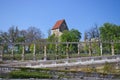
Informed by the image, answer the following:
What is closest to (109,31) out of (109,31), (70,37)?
(109,31)

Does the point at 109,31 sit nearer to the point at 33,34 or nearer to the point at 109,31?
the point at 109,31

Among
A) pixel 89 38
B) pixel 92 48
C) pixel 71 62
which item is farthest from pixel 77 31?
pixel 71 62

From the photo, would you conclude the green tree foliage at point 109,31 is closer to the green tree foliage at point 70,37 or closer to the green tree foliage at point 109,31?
the green tree foliage at point 109,31

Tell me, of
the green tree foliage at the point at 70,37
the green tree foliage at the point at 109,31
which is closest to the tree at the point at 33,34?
the green tree foliage at the point at 70,37

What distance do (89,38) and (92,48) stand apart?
15028 mm

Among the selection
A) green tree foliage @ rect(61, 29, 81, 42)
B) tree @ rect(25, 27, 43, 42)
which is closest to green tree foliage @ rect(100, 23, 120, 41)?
green tree foliage @ rect(61, 29, 81, 42)

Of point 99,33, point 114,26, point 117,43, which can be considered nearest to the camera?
point 117,43

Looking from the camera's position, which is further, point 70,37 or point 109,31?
point 70,37

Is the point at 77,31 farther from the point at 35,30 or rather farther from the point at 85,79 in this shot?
the point at 85,79

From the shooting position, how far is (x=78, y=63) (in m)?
32.9

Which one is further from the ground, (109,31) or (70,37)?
(109,31)

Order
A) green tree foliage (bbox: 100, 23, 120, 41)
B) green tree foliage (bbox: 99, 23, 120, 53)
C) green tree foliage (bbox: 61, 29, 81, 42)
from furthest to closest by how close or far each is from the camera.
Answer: green tree foliage (bbox: 61, 29, 81, 42)
green tree foliage (bbox: 100, 23, 120, 41)
green tree foliage (bbox: 99, 23, 120, 53)

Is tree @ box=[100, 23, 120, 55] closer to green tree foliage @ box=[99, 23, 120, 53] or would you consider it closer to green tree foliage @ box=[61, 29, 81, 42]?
green tree foliage @ box=[99, 23, 120, 53]

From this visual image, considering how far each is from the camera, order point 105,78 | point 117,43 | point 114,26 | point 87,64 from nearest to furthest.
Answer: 1. point 105,78
2. point 87,64
3. point 117,43
4. point 114,26
